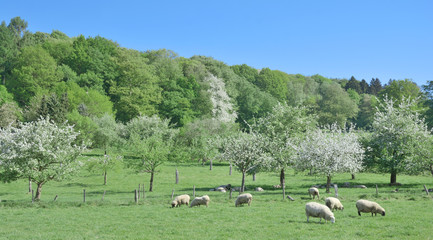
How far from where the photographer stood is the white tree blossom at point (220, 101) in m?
108

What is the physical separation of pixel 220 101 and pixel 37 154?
250 feet

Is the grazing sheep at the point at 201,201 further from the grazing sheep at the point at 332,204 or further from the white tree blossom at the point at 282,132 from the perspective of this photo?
the white tree blossom at the point at 282,132

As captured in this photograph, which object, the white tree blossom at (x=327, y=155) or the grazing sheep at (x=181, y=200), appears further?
the white tree blossom at (x=327, y=155)

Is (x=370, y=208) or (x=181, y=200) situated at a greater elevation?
(x=370, y=208)

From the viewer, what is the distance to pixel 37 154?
128 feet

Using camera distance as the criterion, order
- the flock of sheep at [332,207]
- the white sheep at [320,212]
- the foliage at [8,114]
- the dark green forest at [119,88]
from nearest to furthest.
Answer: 1. the white sheep at [320,212]
2. the flock of sheep at [332,207]
3. the foliage at [8,114]
4. the dark green forest at [119,88]

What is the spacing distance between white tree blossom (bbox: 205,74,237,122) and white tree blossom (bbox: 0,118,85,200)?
221ft

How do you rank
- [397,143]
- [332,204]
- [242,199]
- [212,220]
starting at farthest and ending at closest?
1. [397,143]
2. [242,199]
3. [332,204]
4. [212,220]

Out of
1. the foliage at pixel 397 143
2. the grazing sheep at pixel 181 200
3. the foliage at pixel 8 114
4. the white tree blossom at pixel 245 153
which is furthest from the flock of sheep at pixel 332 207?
the foliage at pixel 8 114

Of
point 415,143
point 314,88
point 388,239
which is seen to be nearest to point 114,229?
point 388,239

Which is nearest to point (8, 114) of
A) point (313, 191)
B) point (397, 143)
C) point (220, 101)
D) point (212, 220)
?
point (220, 101)

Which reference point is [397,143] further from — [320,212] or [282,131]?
[320,212]

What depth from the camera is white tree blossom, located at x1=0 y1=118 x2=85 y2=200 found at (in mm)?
37562

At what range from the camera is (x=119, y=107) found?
325 ft
